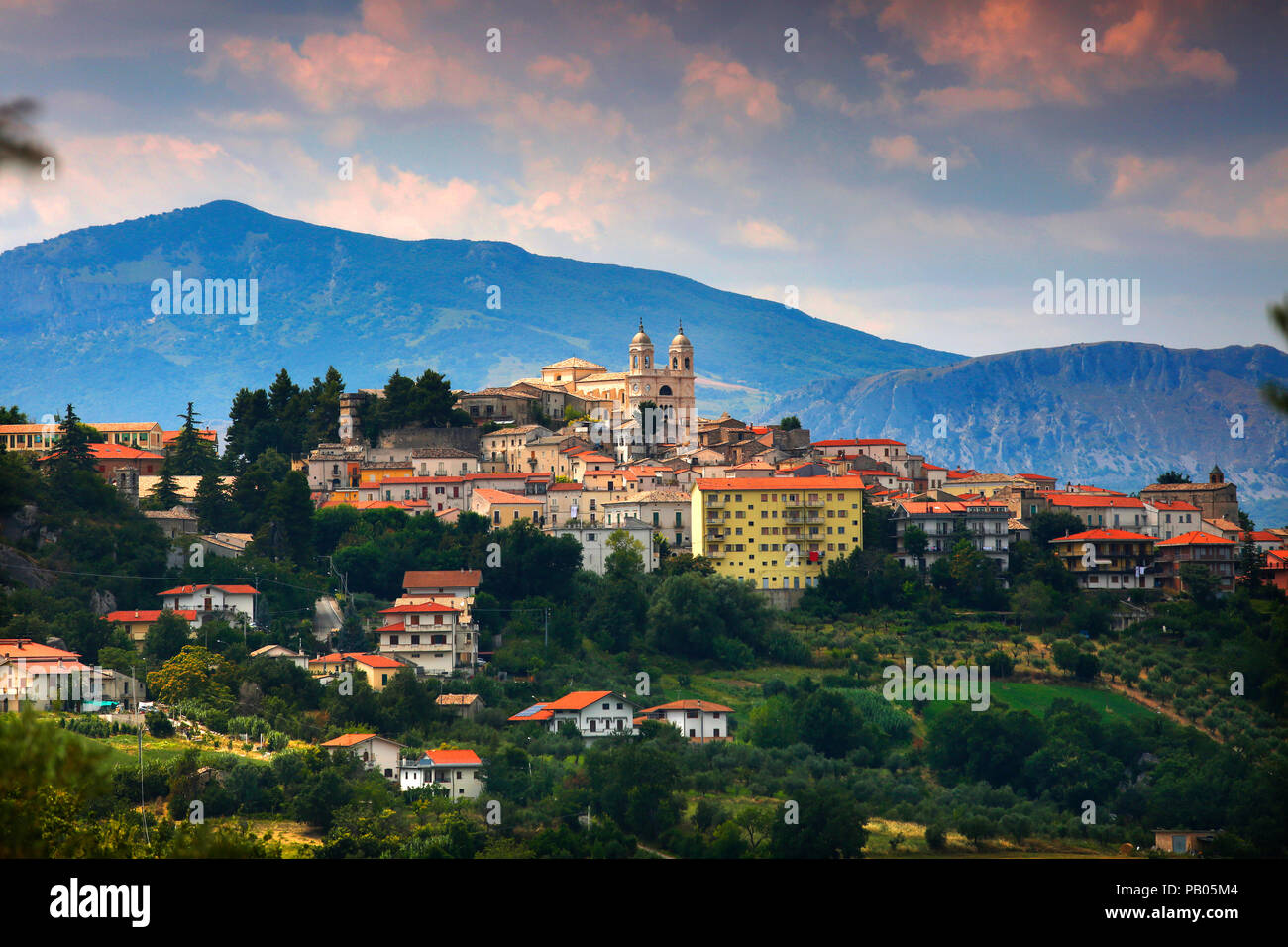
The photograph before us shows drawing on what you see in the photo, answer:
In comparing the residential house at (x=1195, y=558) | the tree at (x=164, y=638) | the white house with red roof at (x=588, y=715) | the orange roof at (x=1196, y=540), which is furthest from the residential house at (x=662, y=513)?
the orange roof at (x=1196, y=540)

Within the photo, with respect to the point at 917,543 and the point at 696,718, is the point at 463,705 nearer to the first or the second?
the point at 696,718

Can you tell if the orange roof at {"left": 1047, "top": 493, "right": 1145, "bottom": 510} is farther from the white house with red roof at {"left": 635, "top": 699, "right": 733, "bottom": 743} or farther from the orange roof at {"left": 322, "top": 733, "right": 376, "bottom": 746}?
the orange roof at {"left": 322, "top": 733, "right": 376, "bottom": 746}

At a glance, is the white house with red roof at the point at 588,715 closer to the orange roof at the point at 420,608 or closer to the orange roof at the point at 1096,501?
the orange roof at the point at 420,608

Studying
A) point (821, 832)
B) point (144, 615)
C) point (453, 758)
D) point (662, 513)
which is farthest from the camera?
point (662, 513)

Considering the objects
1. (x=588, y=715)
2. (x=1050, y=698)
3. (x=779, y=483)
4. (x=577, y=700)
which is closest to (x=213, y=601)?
(x=577, y=700)
